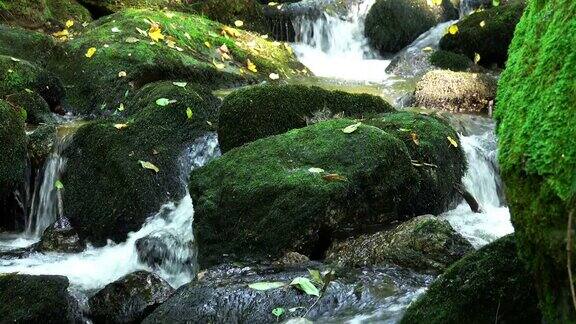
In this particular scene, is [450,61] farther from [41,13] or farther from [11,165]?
[11,165]

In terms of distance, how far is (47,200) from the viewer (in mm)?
6844

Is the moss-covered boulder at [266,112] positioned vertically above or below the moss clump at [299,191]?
above

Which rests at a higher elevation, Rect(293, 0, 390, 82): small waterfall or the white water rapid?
Rect(293, 0, 390, 82): small waterfall

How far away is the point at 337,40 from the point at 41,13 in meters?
6.34

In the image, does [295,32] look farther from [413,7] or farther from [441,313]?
[441,313]

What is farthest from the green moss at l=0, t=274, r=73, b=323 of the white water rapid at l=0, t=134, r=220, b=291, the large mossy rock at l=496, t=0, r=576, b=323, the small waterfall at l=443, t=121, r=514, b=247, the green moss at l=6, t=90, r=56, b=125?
the green moss at l=6, t=90, r=56, b=125

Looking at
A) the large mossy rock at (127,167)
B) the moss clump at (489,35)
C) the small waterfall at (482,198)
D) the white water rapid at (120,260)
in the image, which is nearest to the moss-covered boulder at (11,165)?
the large mossy rock at (127,167)

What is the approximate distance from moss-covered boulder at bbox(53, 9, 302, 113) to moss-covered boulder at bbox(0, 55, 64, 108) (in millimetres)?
353

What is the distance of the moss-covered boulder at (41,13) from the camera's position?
35.3 feet

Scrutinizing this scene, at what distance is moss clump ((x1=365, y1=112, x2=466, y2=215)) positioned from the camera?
19.0ft

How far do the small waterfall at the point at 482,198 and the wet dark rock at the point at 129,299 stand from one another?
8.66 feet

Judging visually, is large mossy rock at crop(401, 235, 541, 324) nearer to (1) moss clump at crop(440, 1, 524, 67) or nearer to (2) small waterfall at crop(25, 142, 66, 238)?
(2) small waterfall at crop(25, 142, 66, 238)

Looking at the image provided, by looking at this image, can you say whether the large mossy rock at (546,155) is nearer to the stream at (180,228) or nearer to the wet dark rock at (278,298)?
the stream at (180,228)

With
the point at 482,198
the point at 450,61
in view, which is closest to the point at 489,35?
the point at 450,61
